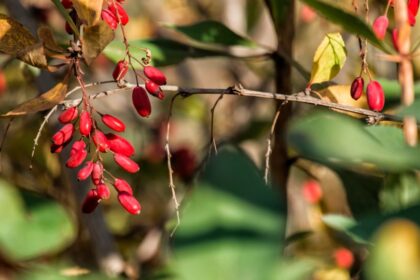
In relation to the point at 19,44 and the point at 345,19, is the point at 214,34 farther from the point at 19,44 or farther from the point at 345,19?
the point at 345,19

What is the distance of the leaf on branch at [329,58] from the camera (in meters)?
0.80

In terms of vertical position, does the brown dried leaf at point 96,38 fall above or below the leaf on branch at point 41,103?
above

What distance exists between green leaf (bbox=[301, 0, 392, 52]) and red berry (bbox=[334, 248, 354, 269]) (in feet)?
2.60

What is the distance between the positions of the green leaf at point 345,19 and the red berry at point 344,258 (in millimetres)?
793

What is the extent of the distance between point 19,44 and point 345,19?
34 centimetres

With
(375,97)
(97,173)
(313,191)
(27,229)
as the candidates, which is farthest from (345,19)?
(313,191)

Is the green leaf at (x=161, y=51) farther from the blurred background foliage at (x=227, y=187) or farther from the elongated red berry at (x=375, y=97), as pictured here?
the elongated red berry at (x=375, y=97)

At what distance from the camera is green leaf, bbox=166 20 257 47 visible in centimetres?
107

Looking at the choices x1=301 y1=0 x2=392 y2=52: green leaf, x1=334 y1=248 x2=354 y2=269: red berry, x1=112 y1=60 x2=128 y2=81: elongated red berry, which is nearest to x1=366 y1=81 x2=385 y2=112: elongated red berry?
x1=301 y1=0 x2=392 y2=52: green leaf

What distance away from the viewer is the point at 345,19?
59cm

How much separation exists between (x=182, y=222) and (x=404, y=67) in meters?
0.30

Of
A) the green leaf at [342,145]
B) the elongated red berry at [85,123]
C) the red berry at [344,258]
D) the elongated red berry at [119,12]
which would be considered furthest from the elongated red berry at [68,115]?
the red berry at [344,258]

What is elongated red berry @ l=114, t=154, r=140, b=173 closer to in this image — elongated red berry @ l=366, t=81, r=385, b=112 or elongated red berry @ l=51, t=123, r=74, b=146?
elongated red berry @ l=51, t=123, r=74, b=146

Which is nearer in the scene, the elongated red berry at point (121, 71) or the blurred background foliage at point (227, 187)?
the blurred background foliage at point (227, 187)
